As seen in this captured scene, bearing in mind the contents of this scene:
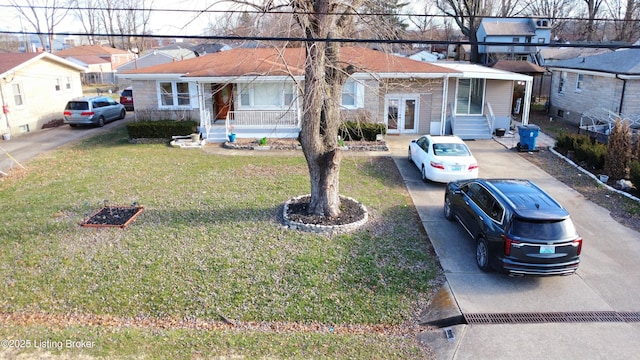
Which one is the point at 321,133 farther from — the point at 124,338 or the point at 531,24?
the point at 531,24

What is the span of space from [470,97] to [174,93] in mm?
Answer: 15083

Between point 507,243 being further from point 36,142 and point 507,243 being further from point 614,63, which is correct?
point 36,142

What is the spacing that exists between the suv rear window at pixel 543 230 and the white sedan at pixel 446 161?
567cm

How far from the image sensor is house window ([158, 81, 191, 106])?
74.1ft

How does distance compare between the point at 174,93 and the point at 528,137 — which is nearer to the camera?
the point at 528,137

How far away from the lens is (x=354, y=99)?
21344 mm

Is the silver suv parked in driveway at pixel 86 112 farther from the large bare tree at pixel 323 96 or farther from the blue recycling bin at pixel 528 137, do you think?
the blue recycling bin at pixel 528 137

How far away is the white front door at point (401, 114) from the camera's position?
2208 centimetres

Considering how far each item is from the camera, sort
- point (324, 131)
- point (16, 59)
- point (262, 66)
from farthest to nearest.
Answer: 1. point (16, 59)
2. point (262, 66)
3. point (324, 131)

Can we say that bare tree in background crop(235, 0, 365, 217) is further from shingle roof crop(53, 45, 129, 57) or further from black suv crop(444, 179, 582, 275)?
shingle roof crop(53, 45, 129, 57)

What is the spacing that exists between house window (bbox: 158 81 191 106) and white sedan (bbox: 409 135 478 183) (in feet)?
43.1

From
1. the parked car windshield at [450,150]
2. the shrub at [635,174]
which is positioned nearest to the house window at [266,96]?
the parked car windshield at [450,150]

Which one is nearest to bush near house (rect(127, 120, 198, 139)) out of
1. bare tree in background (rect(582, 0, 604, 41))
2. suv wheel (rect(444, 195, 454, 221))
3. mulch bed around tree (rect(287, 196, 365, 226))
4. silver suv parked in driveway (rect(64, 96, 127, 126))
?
silver suv parked in driveway (rect(64, 96, 127, 126))

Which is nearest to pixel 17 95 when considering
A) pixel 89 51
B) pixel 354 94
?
pixel 354 94
